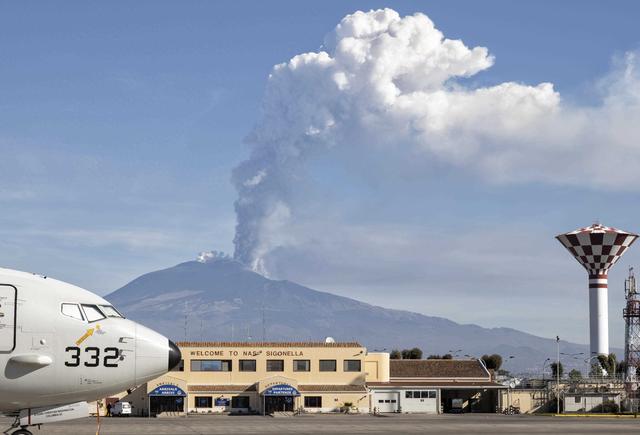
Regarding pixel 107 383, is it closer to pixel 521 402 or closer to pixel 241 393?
pixel 241 393

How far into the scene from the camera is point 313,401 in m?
113

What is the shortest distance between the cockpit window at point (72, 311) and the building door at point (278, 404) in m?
84.2

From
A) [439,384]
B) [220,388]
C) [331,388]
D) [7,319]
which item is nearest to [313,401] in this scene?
[331,388]

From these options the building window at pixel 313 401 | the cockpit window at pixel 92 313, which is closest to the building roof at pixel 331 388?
the building window at pixel 313 401

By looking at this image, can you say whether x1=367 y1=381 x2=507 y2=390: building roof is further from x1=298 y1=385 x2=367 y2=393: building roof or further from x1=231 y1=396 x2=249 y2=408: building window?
x1=231 y1=396 x2=249 y2=408: building window

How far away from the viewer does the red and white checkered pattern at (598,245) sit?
157000 mm

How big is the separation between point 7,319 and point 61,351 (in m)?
1.67

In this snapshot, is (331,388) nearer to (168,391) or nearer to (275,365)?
(275,365)

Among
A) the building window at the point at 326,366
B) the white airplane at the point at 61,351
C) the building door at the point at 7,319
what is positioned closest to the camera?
the building door at the point at 7,319

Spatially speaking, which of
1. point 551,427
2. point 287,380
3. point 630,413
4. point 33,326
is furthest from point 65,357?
point 630,413

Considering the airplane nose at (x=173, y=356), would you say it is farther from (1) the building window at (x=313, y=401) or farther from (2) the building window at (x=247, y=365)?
(2) the building window at (x=247, y=365)

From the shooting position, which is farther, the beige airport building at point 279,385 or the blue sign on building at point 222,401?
the blue sign on building at point 222,401

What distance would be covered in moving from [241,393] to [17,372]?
289 feet

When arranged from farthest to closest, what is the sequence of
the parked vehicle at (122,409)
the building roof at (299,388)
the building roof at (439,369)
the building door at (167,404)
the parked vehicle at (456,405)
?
the building roof at (439,369)
the parked vehicle at (456,405)
the building roof at (299,388)
the building door at (167,404)
the parked vehicle at (122,409)
